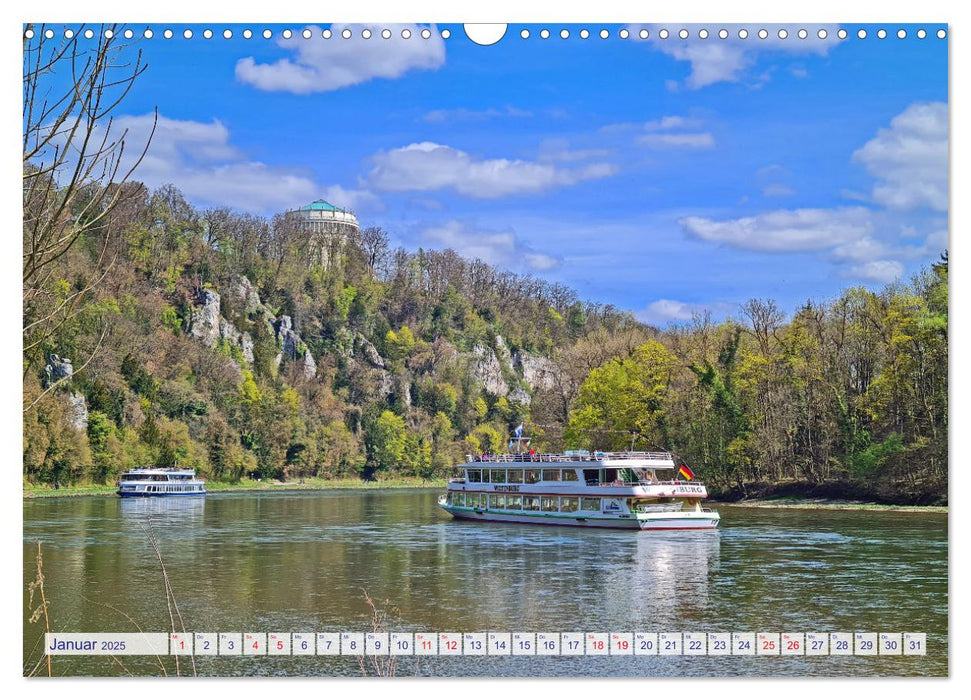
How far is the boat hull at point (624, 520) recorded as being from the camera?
96.5 feet

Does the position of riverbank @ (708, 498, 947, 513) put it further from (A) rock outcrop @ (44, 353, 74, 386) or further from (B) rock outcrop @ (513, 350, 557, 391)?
(A) rock outcrop @ (44, 353, 74, 386)

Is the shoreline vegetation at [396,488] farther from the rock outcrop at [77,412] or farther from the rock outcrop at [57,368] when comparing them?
the rock outcrop at [57,368]

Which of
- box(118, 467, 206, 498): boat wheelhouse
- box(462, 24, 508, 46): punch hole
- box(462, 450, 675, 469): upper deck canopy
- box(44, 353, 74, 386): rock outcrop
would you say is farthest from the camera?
box(118, 467, 206, 498): boat wheelhouse

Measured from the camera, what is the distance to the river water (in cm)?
844

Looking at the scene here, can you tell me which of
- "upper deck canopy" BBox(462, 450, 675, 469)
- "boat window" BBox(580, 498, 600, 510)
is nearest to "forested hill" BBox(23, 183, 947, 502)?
"upper deck canopy" BBox(462, 450, 675, 469)

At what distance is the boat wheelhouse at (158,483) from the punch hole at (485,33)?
4140 centimetres

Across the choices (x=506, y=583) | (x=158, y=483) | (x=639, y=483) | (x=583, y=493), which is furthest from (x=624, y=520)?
(x=158, y=483)

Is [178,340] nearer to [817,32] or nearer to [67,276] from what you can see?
[67,276]

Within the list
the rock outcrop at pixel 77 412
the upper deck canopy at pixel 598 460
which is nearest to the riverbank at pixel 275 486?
the rock outcrop at pixel 77 412

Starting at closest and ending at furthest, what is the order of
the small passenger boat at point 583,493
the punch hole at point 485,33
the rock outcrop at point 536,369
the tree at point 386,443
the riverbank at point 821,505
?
the punch hole at point 485,33
the small passenger boat at point 583,493
the riverbank at point 821,505
the rock outcrop at point 536,369
the tree at point 386,443

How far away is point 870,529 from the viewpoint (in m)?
26.6

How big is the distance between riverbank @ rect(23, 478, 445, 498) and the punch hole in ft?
112

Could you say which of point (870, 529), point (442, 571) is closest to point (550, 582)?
point (442, 571)

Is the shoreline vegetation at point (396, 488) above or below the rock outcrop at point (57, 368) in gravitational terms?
below
